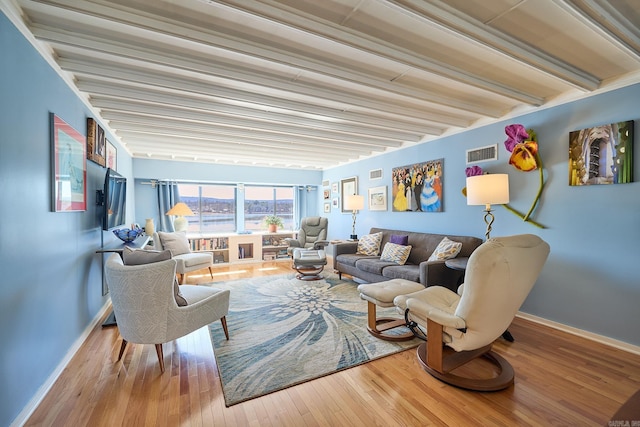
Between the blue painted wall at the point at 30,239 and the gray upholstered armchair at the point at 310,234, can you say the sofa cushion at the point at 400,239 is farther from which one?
the blue painted wall at the point at 30,239

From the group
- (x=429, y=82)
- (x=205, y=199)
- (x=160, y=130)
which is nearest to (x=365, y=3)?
(x=429, y=82)

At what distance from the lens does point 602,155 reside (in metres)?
2.47

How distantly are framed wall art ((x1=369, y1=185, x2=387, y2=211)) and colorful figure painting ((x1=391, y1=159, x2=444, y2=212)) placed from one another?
8.7 inches

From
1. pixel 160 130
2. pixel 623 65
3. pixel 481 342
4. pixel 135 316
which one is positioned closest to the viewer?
pixel 481 342

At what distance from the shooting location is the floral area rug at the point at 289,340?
200 centimetres

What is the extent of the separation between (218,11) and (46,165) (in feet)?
5.35

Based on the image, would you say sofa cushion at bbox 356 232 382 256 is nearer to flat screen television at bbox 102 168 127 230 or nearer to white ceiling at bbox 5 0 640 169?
white ceiling at bbox 5 0 640 169

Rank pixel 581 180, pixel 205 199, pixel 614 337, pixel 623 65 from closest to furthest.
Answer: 1. pixel 623 65
2. pixel 614 337
3. pixel 581 180
4. pixel 205 199

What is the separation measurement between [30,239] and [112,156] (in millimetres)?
2520

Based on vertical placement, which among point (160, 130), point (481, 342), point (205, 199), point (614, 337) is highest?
point (160, 130)

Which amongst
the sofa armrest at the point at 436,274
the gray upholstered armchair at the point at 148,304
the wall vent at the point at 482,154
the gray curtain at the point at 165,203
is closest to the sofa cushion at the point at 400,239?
the sofa armrest at the point at 436,274

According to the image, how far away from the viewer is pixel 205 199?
6.57m

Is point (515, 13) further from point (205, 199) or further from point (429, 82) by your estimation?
point (205, 199)

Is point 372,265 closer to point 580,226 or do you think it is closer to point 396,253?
point 396,253
